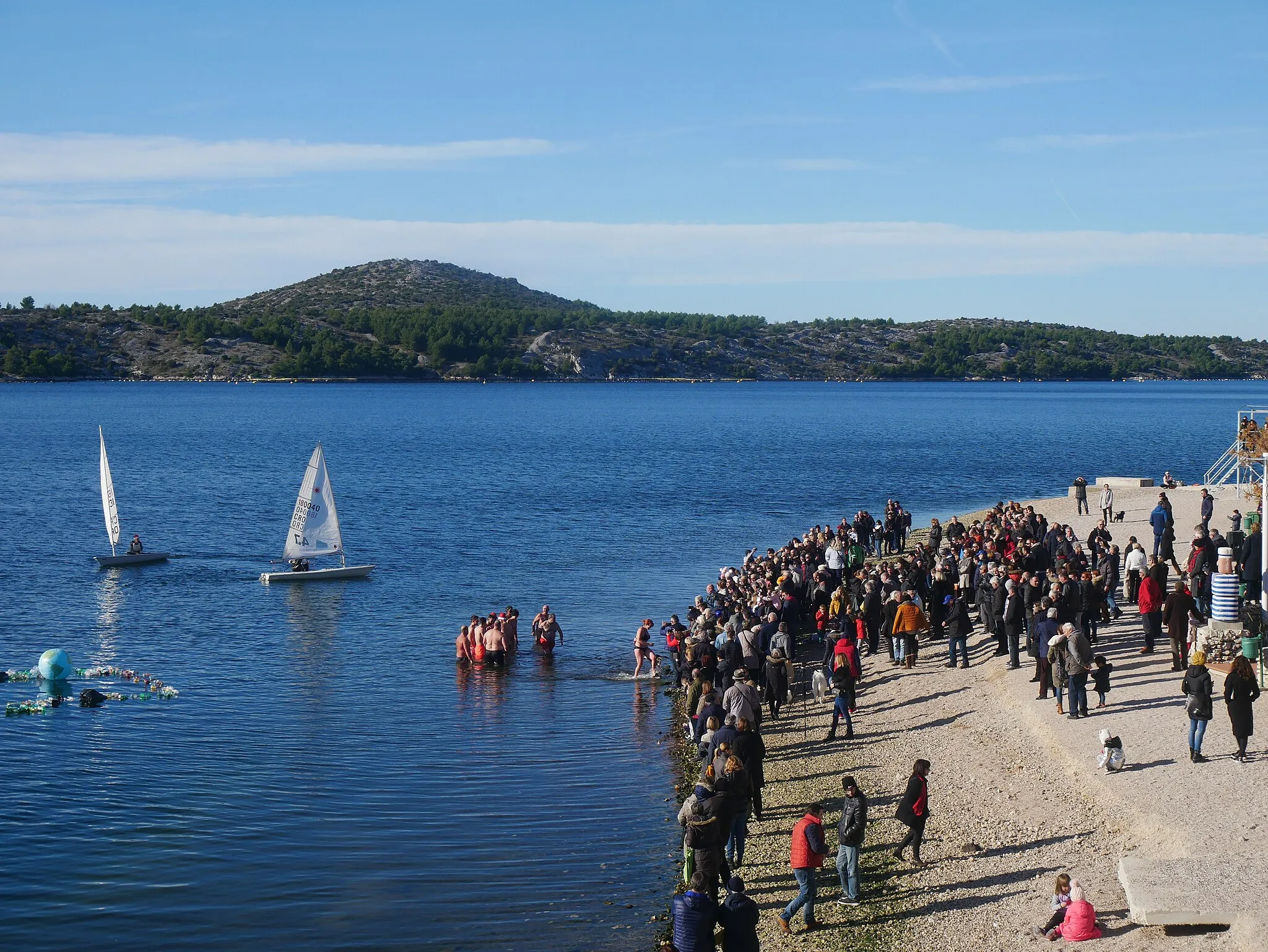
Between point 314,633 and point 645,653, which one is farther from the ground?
point 645,653

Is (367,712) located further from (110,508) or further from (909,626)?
(110,508)

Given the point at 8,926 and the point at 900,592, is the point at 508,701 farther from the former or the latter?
the point at 8,926

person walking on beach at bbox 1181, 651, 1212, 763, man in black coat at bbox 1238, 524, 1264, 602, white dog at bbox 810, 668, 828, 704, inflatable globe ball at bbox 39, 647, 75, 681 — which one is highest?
man in black coat at bbox 1238, 524, 1264, 602

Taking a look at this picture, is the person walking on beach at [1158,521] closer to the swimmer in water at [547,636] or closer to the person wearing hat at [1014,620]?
the person wearing hat at [1014,620]

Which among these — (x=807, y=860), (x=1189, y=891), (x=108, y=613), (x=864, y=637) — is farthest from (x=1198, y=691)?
(x=108, y=613)

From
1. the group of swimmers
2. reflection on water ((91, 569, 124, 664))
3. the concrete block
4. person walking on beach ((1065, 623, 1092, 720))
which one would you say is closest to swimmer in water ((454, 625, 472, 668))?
the group of swimmers

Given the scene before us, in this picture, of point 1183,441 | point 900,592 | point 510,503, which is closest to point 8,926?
point 900,592

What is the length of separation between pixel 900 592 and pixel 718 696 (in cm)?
810

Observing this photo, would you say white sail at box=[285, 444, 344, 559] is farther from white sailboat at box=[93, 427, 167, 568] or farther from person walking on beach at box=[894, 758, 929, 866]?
person walking on beach at box=[894, 758, 929, 866]

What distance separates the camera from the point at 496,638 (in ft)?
102

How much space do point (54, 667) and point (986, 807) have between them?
71.3 ft

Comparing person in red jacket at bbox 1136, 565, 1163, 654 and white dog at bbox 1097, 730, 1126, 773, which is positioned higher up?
person in red jacket at bbox 1136, 565, 1163, 654

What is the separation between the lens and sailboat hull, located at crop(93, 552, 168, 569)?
4766cm

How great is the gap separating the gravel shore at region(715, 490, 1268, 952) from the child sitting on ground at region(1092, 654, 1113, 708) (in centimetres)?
38
